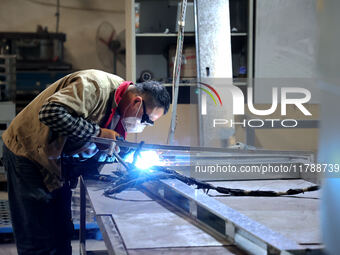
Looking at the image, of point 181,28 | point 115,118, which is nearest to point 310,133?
point 181,28

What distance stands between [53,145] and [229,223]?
1.02 metres

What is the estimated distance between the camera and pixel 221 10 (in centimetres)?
286

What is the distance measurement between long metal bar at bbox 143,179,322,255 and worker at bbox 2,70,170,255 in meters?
0.51

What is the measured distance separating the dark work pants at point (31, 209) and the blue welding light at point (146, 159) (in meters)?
0.39

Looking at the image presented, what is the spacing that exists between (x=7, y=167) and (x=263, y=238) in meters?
1.43

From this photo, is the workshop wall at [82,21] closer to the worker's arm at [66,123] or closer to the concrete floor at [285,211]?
the worker's arm at [66,123]

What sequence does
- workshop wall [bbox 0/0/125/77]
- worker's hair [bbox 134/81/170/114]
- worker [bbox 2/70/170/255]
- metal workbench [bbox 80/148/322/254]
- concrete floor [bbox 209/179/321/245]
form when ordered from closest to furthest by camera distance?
metal workbench [bbox 80/148/322/254]
concrete floor [bbox 209/179/321/245]
worker [bbox 2/70/170/255]
worker's hair [bbox 134/81/170/114]
workshop wall [bbox 0/0/125/77]

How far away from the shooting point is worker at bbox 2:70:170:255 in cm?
180

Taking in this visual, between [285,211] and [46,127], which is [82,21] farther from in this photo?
[285,211]

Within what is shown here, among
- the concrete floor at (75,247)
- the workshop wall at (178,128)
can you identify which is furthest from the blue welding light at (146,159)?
the workshop wall at (178,128)

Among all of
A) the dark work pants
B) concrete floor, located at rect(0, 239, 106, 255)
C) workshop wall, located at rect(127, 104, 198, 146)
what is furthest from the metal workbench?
workshop wall, located at rect(127, 104, 198, 146)

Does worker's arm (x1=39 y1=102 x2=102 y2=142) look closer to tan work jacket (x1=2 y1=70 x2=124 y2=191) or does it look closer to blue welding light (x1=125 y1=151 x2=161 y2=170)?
tan work jacket (x1=2 y1=70 x2=124 y2=191)

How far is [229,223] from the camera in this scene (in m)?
1.01

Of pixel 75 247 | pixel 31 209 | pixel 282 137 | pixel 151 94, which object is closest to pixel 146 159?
pixel 151 94
